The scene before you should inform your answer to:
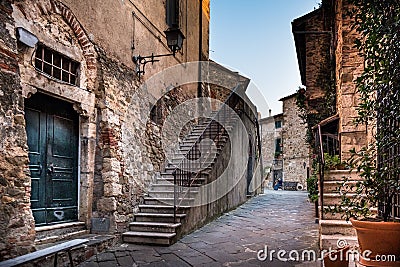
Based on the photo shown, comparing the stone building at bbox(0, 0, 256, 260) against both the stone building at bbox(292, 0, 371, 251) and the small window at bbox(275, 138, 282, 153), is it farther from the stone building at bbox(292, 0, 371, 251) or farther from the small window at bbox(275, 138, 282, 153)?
the small window at bbox(275, 138, 282, 153)

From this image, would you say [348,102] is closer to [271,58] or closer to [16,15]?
[16,15]

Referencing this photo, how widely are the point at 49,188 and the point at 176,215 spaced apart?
219 cm

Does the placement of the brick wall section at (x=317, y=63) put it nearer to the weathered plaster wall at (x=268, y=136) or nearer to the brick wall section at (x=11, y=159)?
the brick wall section at (x=11, y=159)

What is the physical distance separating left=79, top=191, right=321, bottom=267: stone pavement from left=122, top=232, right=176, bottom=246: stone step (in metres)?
0.13

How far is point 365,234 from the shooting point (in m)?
2.89

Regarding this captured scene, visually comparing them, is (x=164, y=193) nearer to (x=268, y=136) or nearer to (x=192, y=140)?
(x=192, y=140)

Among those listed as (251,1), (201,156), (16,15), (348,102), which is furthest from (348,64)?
(251,1)

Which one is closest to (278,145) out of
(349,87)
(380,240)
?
(349,87)

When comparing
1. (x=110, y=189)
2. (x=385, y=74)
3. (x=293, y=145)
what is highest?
(x=385, y=74)

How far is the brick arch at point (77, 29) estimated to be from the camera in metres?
4.33

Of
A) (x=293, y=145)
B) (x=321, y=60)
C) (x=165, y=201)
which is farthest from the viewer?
(x=293, y=145)

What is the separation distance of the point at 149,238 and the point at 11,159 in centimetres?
261

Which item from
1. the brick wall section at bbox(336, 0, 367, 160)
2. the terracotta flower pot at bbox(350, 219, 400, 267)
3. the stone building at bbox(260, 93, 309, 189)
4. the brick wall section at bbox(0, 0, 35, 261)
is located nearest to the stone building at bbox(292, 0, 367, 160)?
the brick wall section at bbox(336, 0, 367, 160)

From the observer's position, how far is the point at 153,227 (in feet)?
18.8
